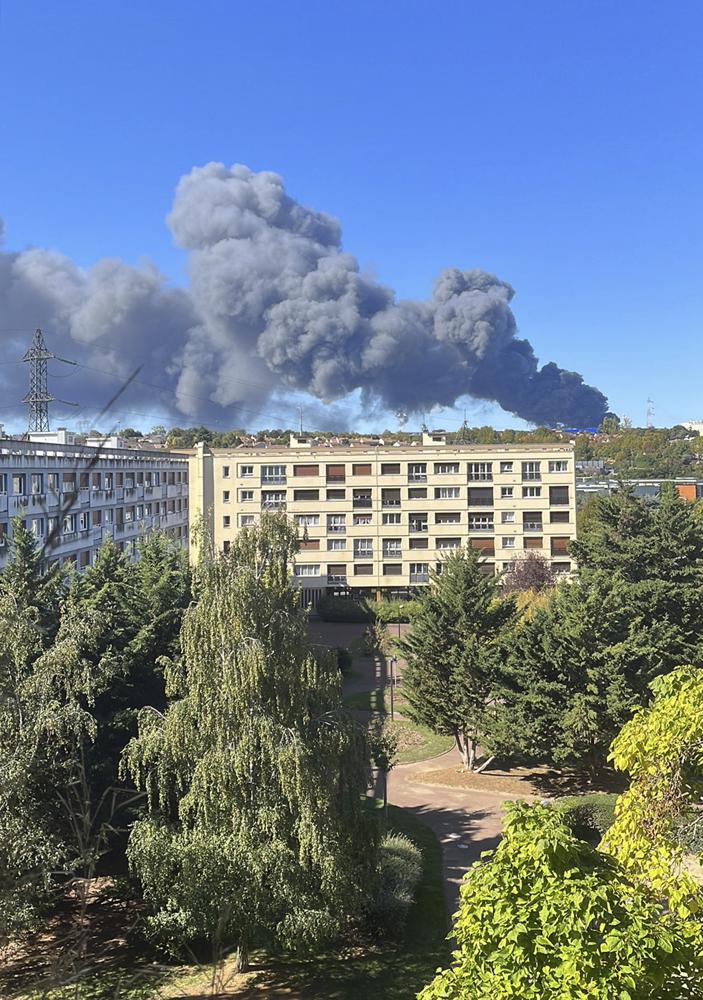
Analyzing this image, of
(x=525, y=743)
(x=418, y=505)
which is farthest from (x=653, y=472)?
(x=525, y=743)

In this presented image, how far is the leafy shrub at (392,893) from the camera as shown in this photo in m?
13.0

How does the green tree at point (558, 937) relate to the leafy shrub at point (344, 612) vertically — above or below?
above

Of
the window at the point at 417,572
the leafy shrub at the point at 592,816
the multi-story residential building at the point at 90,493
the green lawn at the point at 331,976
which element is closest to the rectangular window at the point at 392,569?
the window at the point at 417,572

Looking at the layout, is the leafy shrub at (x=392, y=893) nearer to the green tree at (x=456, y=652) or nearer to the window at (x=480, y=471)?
the green tree at (x=456, y=652)

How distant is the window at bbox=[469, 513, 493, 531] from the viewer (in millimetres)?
49406

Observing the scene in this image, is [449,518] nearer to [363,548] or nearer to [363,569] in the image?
[363,548]

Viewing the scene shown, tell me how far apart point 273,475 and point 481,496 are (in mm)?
13206

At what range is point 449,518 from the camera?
163ft

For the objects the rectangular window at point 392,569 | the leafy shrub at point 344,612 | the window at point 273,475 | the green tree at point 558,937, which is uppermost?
the window at point 273,475

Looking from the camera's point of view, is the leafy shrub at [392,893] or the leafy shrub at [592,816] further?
the leafy shrub at [592,816]

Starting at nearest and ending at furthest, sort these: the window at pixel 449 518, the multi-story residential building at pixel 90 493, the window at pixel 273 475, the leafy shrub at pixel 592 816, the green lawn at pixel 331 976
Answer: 1. the green lawn at pixel 331 976
2. the leafy shrub at pixel 592 816
3. the multi-story residential building at pixel 90 493
4. the window at pixel 273 475
5. the window at pixel 449 518

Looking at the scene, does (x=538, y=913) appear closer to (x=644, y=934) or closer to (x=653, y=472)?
(x=644, y=934)

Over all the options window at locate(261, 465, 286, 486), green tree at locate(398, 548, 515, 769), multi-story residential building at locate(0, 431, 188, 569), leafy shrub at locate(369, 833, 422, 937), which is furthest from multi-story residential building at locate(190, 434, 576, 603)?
leafy shrub at locate(369, 833, 422, 937)

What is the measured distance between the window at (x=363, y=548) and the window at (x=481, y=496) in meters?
6.88
